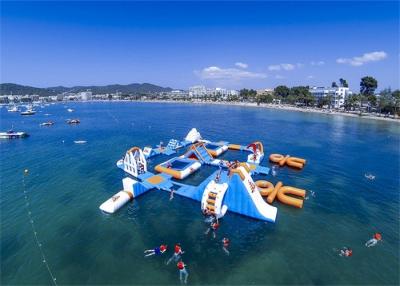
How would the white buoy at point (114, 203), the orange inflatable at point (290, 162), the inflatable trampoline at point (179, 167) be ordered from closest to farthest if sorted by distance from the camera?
the white buoy at point (114, 203) → the inflatable trampoline at point (179, 167) → the orange inflatable at point (290, 162)

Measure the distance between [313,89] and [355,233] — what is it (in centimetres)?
17600

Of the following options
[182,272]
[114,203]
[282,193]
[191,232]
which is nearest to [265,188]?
[282,193]

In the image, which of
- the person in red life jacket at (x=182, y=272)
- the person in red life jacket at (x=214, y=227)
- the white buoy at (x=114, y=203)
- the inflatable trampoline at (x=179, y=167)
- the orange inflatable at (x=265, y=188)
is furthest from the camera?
the inflatable trampoline at (x=179, y=167)

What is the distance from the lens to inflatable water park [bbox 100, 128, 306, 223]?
2342cm

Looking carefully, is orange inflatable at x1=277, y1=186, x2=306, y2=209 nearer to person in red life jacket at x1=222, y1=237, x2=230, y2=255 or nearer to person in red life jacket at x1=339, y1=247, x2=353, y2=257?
person in red life jacket at x1=339, y1=247, x2=353, y2=257

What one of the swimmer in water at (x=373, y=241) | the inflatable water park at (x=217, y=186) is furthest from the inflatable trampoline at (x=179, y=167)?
the swimmer in water at (x=373, y=241)

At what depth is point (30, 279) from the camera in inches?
645

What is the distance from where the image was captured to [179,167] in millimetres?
37188

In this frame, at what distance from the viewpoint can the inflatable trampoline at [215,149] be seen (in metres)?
46.2

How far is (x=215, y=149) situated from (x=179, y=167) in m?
13.7

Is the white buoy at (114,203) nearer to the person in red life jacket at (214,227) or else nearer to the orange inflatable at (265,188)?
the person in red life jacket at (214,227)

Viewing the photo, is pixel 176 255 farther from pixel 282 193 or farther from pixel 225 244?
pixel 282 193

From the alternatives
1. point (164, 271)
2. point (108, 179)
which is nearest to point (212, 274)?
point (164, 271)

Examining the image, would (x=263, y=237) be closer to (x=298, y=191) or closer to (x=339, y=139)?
(x=298, y=191)
